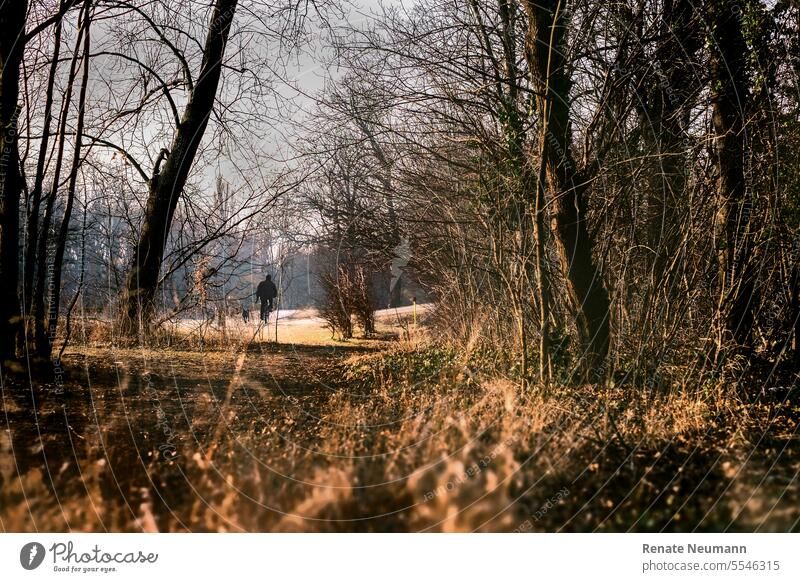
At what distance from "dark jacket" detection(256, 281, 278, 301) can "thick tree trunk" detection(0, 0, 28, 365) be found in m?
2.35

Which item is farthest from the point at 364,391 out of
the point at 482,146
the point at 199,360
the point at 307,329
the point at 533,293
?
the point at 307,329

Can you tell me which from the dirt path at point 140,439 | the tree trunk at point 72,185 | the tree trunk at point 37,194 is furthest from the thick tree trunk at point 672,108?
the tree trunk at point 37,194

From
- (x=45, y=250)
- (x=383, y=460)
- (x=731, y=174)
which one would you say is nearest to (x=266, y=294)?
(x=45, y=250)

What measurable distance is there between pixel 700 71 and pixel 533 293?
7.39 feet

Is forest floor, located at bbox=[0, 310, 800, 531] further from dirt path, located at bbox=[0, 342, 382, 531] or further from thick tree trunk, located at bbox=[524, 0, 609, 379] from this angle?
thick tree trunk, located at bbox=[524, 0, 609, 379]

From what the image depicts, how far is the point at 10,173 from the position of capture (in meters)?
4.13

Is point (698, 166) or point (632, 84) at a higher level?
point (632, 84)

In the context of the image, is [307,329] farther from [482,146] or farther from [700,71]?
[700,71]

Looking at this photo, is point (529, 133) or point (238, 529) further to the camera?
point (529, 133)

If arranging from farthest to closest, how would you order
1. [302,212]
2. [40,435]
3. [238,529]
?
1. [302,212]
2. [40,435]
3. [238,529]

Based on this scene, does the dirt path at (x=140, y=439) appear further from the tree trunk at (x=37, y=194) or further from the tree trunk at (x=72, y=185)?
the tree trunk at (x=37, y=194)

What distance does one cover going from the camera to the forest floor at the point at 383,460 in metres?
2.74

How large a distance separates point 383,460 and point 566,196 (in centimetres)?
306

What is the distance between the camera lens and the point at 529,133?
513cm
